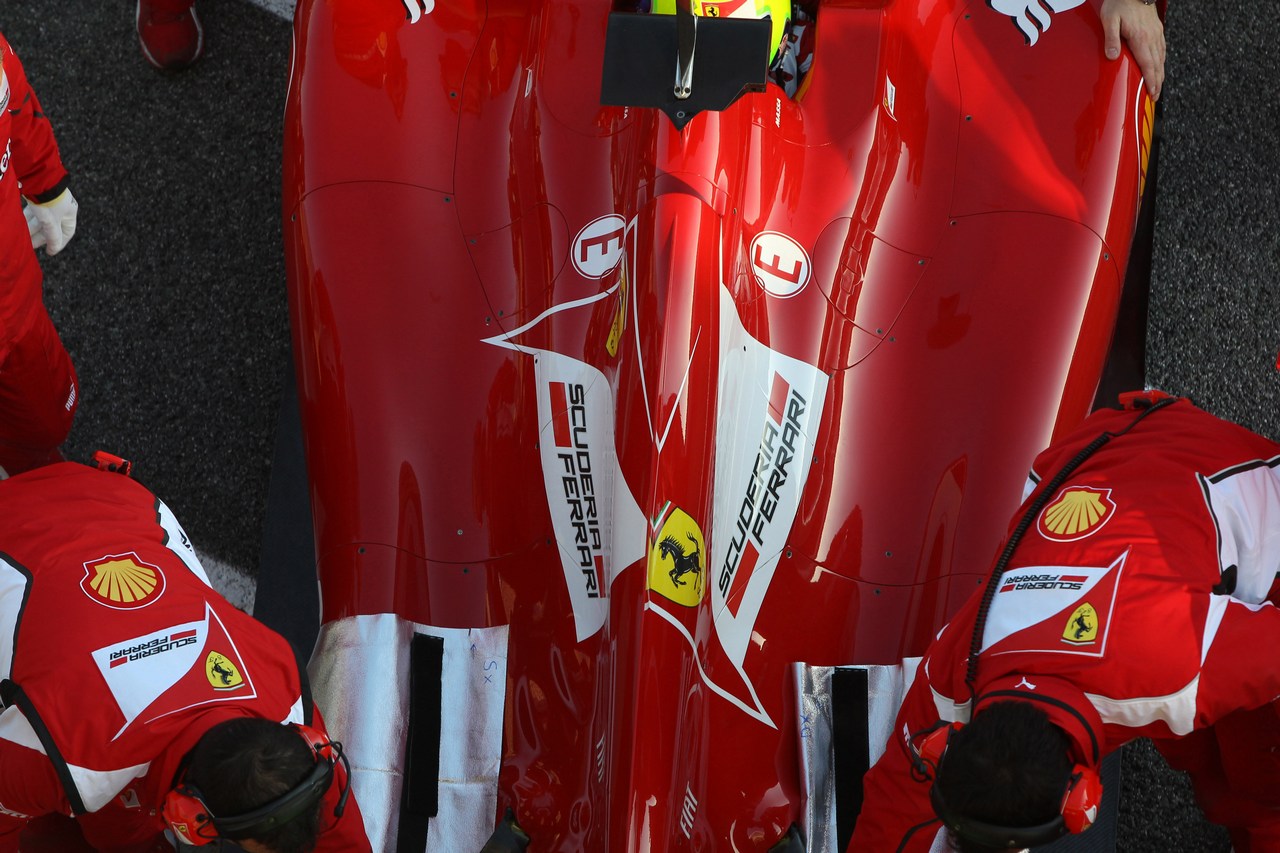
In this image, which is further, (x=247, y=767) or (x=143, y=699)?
(x=143, y=699)

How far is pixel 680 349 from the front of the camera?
2148 mm

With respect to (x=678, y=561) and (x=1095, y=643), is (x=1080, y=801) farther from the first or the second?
(x=678, y=561)

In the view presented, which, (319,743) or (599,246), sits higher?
(599,246)

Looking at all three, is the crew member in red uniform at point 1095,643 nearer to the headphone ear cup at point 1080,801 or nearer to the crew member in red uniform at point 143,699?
the headphone ear cup at point 1080,801

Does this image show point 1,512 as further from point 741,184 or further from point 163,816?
point 741,184

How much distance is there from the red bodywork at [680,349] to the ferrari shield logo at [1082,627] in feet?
1.79

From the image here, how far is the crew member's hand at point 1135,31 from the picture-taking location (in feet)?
8.70

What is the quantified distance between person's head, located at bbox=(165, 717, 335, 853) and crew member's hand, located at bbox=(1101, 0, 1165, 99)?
2.13 metres

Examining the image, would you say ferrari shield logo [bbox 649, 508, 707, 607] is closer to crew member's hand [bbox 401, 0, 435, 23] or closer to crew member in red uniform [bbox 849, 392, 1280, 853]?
crew member in red uniform [bbox 849, 392, 1280, 853]

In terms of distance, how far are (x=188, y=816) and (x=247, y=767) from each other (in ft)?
Result: 0.35

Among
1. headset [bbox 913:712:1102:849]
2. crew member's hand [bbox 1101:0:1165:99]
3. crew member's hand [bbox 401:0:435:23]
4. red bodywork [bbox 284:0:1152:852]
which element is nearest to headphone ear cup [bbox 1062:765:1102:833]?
headset [bbox 913:712:1102:849]

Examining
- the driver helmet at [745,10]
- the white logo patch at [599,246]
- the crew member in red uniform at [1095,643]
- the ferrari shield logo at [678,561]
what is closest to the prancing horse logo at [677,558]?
the ferrari shield logo at [678,561]

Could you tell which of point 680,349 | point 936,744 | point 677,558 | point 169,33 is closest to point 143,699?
point 677,558

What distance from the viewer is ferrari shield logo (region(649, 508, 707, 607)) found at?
2061mm
